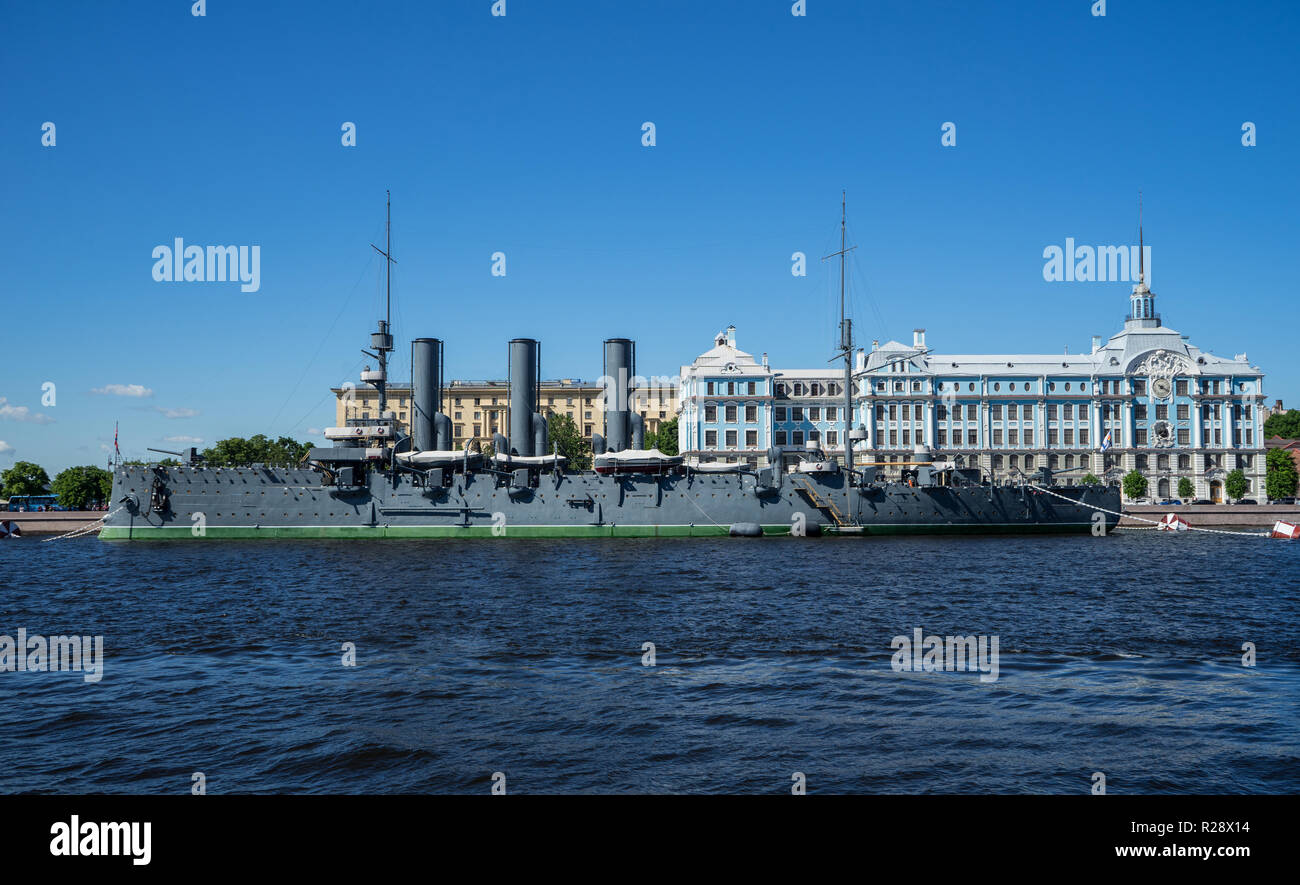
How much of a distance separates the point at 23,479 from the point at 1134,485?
115634 millimetres

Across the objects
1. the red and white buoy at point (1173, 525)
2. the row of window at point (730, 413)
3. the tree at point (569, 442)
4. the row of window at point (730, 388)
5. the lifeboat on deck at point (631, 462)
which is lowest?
the red and white buoy at point (1173, 525)

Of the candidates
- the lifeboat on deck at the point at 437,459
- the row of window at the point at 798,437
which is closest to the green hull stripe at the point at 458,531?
the lifeboat on deck at the point at 437,459

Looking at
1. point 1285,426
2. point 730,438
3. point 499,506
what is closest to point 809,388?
point 730,438

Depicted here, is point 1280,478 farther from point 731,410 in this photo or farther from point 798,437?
point 731,410

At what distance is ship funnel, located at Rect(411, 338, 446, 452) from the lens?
55.9 metres

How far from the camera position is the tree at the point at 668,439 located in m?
101

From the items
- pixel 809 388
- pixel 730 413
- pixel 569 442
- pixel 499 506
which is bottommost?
pixel 499 506

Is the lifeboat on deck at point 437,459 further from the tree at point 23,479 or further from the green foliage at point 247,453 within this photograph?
the tree at point 23,479

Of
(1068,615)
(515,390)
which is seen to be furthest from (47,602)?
(515,390)

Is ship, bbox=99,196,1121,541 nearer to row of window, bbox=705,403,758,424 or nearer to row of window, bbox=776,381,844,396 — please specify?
row of window, bbox=705,403,758,424

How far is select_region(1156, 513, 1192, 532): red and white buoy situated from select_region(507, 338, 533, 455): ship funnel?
157 feet

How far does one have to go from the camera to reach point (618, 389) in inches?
2253

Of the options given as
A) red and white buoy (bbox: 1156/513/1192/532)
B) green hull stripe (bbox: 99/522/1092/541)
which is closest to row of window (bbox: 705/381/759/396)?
red and white buoy (bbox: 1156/513/1192/532)

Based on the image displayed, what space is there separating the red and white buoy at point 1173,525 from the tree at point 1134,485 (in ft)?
64.1
